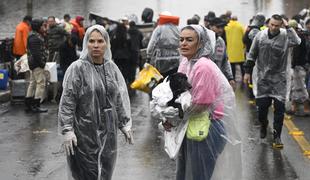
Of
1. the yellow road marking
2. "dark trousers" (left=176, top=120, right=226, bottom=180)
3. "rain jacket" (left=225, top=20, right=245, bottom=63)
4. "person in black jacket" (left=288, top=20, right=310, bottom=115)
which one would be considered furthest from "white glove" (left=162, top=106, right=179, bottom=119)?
"rain jacket" (left=225, top=20, right=245, bottom=63)

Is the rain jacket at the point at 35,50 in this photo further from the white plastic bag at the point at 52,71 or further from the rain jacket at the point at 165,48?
the rain jacket at the point at 165,48

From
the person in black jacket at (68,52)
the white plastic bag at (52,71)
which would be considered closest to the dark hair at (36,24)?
the white plastic bag at (52,71)

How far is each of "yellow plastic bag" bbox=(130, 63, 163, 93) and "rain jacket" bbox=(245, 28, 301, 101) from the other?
6.90ft

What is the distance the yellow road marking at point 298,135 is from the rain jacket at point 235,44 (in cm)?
Answer: 471

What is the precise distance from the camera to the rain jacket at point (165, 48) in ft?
40.6

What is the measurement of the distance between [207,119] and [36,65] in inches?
301

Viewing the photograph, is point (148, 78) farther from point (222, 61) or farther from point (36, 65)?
point (36, 65)

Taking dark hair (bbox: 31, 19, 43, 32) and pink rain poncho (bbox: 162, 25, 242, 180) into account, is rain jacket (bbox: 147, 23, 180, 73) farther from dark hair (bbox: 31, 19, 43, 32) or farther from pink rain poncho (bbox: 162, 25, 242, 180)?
pink rain poncho (bbox: 162, 25, 242, 180)

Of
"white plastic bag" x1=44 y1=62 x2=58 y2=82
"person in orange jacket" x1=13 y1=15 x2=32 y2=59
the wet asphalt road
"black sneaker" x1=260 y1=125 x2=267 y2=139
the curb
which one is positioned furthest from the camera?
"person in orange jacket" x1=13 y1=15 x2=32 y2=59

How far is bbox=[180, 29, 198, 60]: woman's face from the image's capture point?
6.19 metres

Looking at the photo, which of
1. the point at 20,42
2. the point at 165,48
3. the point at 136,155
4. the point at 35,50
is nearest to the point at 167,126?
the point at 136,155

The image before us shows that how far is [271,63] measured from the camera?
10.0 m

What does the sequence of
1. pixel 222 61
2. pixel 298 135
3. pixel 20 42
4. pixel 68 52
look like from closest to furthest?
pixel 222 61
pixel 298 135
pixel 68 52
pixel 20 42

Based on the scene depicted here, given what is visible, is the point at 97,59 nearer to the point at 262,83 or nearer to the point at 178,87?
the point at 178,87
